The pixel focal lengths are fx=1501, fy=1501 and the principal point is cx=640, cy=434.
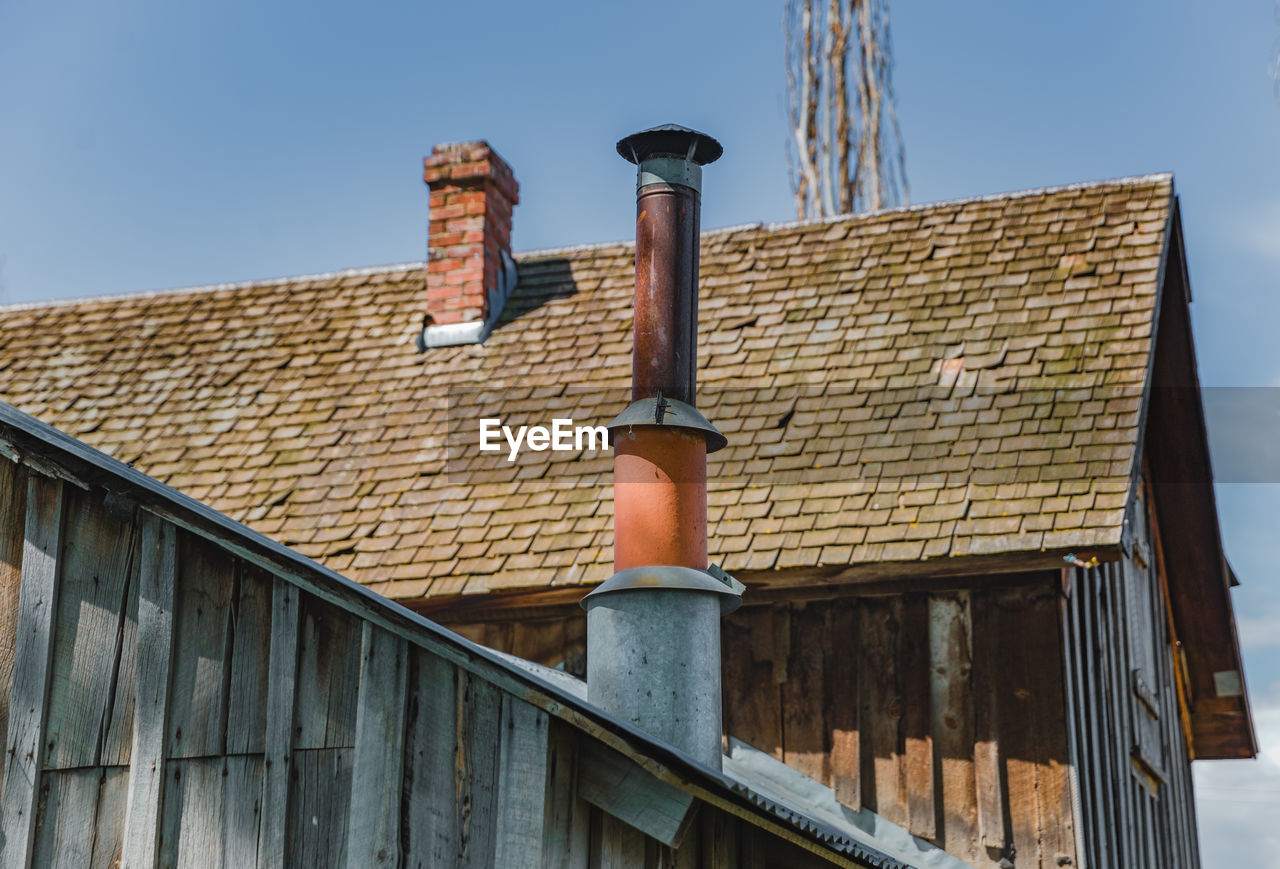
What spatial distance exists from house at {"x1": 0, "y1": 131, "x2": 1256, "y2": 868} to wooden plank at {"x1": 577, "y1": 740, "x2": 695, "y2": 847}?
363 cm

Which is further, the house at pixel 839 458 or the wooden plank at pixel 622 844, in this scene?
the house at pixel 839 458

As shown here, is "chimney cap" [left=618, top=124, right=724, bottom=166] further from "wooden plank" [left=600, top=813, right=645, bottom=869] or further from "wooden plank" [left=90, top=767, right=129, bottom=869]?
"wooden plank" [left=90, top=767, right=129, bottom=869]

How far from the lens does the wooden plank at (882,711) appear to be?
8.05 metres

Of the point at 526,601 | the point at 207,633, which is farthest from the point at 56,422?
the point at 207,633

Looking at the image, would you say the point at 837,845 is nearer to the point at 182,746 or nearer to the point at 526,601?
the point at 182,746

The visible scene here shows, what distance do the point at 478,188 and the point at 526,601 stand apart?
4365 mm

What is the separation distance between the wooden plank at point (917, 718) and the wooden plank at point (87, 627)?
4.84m

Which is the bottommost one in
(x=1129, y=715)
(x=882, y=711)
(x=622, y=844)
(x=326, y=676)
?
(x=622, y=844)

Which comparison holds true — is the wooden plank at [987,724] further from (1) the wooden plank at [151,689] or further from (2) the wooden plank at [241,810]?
(1) the wooden plank at [151,689]

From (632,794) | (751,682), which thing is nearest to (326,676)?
(632,794)

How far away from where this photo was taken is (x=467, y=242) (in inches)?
461

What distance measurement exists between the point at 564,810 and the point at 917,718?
403 centimetres

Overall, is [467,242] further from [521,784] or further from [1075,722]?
[521,784]

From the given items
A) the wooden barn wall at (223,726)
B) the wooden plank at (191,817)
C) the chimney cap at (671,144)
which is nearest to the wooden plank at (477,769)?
the wooden barn wall at (223,726)
